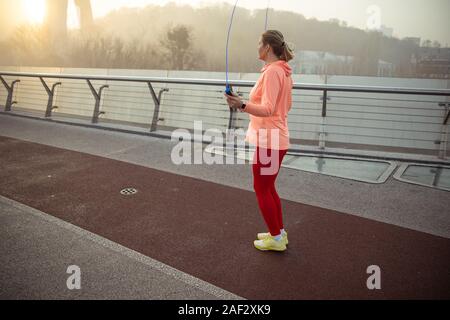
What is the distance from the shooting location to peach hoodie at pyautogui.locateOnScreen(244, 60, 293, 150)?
2.50 metres

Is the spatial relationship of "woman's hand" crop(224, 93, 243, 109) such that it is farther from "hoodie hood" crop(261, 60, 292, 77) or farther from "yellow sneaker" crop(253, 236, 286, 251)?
"yellow sneaker" crop(253, 236, 286, 251)

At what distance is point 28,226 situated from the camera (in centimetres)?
335

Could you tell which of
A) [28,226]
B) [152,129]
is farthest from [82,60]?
[28,226]

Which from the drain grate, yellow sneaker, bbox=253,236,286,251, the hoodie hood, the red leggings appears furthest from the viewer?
the drain grate

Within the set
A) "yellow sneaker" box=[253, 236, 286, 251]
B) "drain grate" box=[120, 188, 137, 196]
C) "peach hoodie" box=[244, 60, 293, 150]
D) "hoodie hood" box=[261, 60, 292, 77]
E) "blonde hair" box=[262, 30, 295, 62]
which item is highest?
"blonde hair" box=[262, 30, 295, 62]

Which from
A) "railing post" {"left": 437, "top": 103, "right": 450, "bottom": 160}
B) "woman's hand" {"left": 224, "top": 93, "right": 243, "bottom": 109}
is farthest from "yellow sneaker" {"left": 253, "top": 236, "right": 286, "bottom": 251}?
"railing post" {"left": 437, "top": 103, "right": 450, "bottom": 160}

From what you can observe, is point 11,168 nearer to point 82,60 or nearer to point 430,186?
point 430,186

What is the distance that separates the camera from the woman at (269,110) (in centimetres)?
251

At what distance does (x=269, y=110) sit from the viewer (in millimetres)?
2480

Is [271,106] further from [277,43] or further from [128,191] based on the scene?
[128,191]

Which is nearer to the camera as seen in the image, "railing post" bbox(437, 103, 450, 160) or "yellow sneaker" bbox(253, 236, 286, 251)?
"yellow sneaker" bbox(253, 236, 286, 251)

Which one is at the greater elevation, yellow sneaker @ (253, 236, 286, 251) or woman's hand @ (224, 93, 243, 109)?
woman's hand @ (224, 93, 243, 109)

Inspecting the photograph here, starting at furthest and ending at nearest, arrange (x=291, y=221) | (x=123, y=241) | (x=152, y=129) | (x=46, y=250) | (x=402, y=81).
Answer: (x=402, y=81) < (x=152, y=129) < (x=291, y=221) < (x=123, y=241) < (x=46, y=250)

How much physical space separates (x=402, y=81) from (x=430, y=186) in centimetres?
2595
